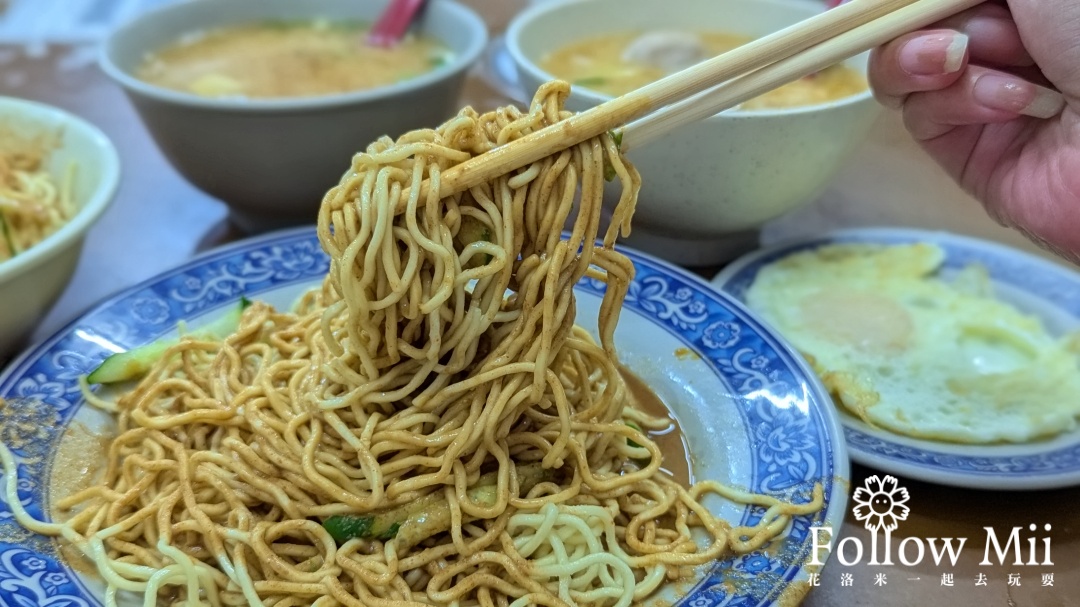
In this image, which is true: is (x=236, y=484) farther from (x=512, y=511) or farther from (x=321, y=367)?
(x=512, y=511)

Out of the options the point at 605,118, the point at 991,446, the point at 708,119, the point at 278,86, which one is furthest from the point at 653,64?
the point at 991,446

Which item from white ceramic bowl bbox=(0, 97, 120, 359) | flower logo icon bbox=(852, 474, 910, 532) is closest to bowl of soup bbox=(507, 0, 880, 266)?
flower logo icon bbox=(852, 474, 910, 532)

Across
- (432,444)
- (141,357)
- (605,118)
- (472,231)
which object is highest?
(605,118)

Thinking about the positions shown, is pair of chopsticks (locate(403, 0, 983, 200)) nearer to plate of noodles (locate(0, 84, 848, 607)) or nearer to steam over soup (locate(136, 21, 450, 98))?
plate of noodles (locate(0, 84, 848, 607))

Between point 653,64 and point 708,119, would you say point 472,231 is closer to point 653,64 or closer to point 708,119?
point 708,119

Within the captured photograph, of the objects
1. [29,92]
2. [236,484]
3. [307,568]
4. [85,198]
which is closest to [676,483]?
[307,568]
